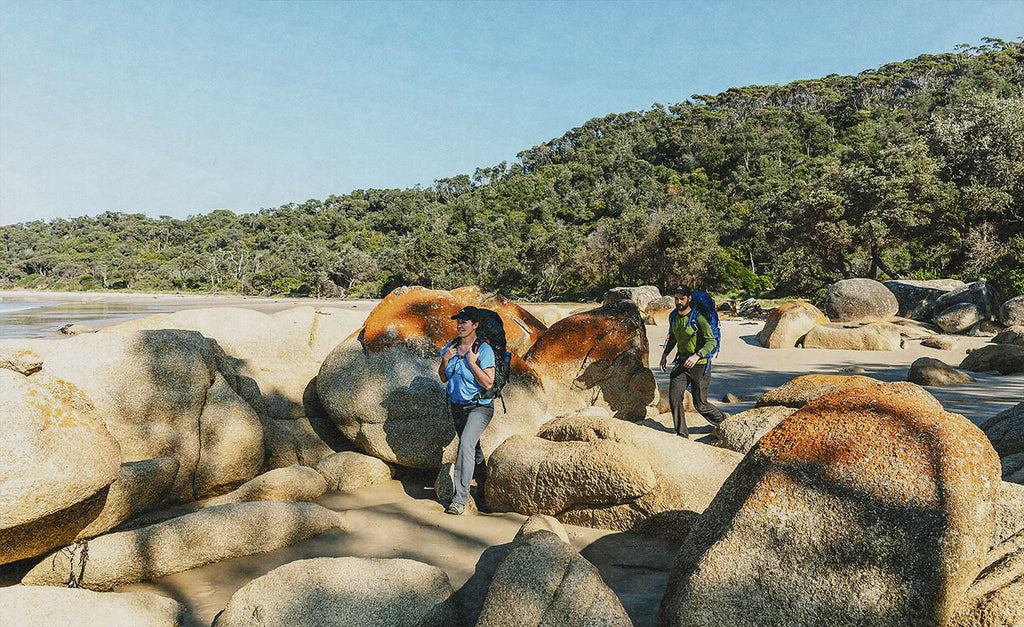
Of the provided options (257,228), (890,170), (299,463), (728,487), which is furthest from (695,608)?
(257,228)

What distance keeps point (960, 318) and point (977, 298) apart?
1647 millimetres

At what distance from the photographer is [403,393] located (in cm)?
669

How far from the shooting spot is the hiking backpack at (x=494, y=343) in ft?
19.1

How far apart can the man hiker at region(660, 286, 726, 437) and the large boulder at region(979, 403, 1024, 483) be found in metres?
2.80

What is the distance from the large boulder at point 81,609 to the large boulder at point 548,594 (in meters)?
2.04

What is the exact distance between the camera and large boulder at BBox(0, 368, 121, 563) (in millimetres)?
3770

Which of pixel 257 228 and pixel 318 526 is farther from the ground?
pixel 257 228

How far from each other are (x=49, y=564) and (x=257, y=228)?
136 m

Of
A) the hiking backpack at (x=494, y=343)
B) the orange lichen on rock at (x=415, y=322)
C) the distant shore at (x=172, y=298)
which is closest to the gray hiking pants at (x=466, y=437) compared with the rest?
the hiking backpack at (x=494, y=343)

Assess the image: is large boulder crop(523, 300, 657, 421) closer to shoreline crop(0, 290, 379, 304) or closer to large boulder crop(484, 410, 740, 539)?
large boulder crop(484, 410, 740, 539)

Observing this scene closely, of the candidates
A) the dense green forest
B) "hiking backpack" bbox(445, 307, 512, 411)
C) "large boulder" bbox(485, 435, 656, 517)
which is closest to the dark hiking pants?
"large boulder" bbox(485, 435, 656, 517)

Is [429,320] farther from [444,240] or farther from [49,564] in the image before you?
[444,240]

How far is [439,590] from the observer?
3596 mm

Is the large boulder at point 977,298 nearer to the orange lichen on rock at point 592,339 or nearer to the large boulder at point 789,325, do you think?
the large boulder at point 789,325
